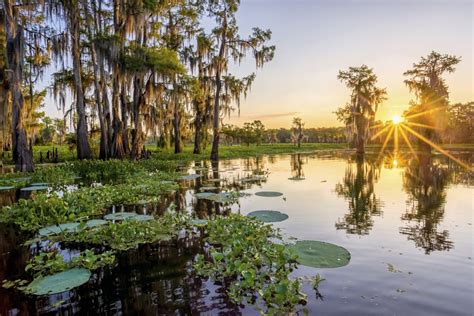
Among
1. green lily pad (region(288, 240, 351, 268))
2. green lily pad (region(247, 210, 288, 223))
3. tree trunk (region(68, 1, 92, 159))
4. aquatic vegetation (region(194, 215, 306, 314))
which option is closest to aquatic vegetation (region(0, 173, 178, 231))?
aquatic vegetation (region(194, 215, 306, 314))

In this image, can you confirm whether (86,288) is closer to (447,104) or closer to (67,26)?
(67,26)

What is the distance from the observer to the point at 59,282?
388cm

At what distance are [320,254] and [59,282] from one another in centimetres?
405

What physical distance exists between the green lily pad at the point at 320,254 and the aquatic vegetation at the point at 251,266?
0.27 meters

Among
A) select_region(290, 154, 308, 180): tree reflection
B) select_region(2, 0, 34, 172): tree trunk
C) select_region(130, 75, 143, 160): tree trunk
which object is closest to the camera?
select_region(2, 0, 34, 172): tree trunk

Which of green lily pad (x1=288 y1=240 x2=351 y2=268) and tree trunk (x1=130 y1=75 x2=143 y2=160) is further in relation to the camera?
tree trunk (x1=130 y1=75 x2=143 y2=160)

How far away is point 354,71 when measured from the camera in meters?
37.2

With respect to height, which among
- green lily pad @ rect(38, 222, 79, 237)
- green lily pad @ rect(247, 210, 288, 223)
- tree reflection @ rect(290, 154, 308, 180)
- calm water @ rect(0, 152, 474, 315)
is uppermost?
green lily pad @ rect(38, 222, 79, 237)

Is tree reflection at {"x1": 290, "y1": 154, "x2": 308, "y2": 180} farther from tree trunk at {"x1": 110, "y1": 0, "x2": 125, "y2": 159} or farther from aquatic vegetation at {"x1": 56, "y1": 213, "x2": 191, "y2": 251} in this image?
tree trunk at {"x1": 110, "y1": 0, "x2": 125, "y2": 159}

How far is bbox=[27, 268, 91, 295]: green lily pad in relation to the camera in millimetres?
3693

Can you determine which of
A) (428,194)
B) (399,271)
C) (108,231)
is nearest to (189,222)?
(108,231)

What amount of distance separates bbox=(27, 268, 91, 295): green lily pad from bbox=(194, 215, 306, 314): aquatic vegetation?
1.63m

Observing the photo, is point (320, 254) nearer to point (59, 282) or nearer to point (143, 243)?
point (143, 243)

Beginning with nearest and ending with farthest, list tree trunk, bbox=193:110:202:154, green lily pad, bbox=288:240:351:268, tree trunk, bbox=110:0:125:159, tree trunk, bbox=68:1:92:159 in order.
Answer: green lily pad, bbox=288:240:351:268 < tree trunk, bbox=68:1:92:159 < tree trunk, bbox=110:0:125:159 < tree trunk, bbox=193:110:202:154
